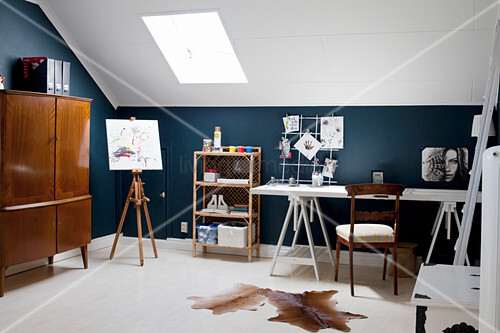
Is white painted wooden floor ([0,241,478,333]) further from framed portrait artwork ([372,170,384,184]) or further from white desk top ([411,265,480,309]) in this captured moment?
framed portrait artwork ([372,170,384,184])

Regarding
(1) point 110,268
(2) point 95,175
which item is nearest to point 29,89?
(2) point 95,175

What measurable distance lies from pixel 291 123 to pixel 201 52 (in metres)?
1.18

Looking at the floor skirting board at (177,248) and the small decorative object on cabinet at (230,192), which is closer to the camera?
the floor skirting board at (177,248)

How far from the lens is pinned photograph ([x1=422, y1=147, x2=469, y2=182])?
431cm

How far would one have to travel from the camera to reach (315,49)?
4102mm

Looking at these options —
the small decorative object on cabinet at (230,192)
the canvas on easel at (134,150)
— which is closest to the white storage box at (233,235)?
the small decorative object on cabinet at (230,192)

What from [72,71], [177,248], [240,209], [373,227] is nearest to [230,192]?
[240,209]

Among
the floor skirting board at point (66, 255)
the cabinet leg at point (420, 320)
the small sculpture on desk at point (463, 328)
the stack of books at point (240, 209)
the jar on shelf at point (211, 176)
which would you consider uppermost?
the jar on shelf at point (211, 176)

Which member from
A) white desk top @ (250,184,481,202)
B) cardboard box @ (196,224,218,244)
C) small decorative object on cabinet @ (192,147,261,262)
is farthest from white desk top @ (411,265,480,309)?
cardboard box @ (196,224,218,244)

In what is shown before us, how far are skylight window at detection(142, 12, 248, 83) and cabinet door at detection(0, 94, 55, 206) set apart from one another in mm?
1366

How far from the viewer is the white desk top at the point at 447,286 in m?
1.72

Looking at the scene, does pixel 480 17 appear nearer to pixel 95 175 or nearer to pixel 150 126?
pixel 150 126

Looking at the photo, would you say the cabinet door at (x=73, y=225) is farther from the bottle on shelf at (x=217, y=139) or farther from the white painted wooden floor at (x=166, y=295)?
the bottle on shelf at (x=217, y=139)

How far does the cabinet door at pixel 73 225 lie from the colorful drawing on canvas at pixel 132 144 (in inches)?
19.6
